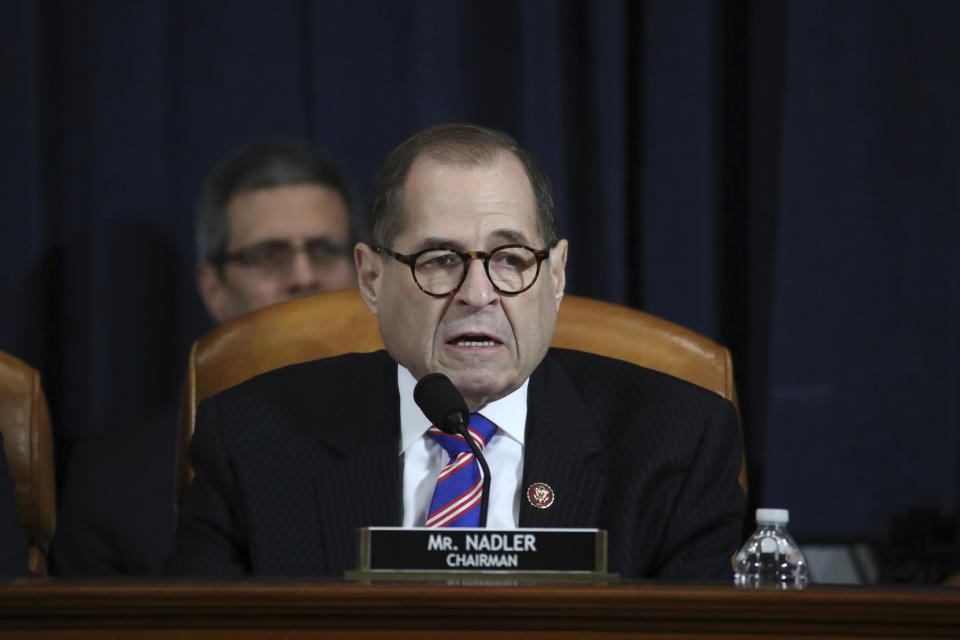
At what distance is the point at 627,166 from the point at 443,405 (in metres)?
1.57

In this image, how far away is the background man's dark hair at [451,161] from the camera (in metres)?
1.72

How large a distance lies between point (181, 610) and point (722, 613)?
498 mm

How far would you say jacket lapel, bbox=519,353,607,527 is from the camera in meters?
1.63

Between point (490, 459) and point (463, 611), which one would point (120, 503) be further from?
→ point (463, 611)

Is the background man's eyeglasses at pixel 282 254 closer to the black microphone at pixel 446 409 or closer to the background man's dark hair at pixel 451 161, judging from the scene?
the background man's dark hair at pixel 451 161

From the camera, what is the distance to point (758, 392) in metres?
2.77

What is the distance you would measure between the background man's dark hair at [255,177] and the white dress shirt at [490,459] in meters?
1.15

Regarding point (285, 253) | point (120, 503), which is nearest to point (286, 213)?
point (285, 253)

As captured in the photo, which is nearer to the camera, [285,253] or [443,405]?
[443,405]

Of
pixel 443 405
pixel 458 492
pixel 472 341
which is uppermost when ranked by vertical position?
pixel 472 341

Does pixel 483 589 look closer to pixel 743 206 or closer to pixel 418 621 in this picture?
pixel 418 621

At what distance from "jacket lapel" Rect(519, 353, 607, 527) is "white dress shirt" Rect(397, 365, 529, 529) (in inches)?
0.9

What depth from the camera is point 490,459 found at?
5.55 feet

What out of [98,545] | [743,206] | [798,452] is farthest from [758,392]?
[98,545]
